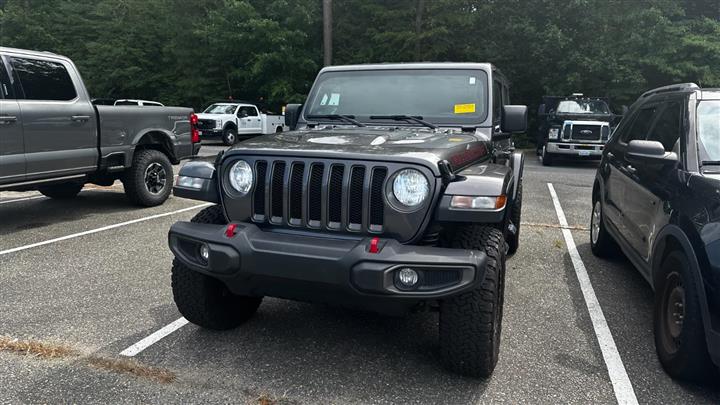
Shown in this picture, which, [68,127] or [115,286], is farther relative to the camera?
[68,127]

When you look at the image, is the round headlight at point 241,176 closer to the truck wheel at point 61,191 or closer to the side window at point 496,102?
the side window at point 496,102

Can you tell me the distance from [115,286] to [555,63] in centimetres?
2032

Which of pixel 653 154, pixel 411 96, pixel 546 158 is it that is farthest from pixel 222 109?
pixel 653 154

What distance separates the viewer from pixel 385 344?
3.48 m

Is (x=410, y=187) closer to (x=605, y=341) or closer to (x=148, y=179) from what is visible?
(x=605, y=341)

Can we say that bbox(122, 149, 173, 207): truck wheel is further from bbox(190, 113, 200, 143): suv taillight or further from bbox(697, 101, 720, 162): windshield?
bbox(697, 101, 720, 162): windshield

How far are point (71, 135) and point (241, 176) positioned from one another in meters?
4.50

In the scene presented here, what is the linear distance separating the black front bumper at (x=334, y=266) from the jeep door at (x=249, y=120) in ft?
62.8

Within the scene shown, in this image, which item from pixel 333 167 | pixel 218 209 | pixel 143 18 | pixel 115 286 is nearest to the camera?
pixel 333 167

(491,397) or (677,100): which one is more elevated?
(677,100)

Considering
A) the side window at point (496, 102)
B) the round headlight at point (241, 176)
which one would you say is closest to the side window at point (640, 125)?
the side window at point (496, 102)

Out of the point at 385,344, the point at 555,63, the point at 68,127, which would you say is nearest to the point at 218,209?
the point at 385,344

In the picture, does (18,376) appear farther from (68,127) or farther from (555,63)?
(555,63)

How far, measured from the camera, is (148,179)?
797cm
